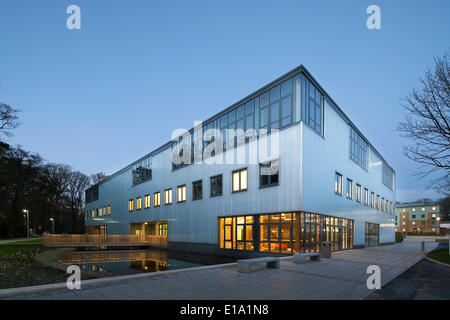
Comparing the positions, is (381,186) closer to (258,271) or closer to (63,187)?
(258,271)

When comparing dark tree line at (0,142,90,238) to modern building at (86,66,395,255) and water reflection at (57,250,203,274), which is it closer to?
modern building at (86,66,395,255)

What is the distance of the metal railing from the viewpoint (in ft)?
105

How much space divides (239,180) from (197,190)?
6277 millimetres

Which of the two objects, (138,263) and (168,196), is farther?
(168,196)

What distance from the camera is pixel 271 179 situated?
66.5 ft

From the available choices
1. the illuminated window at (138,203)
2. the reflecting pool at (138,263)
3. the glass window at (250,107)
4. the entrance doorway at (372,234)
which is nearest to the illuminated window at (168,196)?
the illuminated window at (138,203)

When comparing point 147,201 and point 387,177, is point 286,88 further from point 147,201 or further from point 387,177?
point 387,177

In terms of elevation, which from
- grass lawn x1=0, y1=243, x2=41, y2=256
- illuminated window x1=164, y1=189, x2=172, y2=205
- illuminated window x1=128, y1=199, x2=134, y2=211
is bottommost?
grass lawn x1=0, y1=243, x2=41, y2=256

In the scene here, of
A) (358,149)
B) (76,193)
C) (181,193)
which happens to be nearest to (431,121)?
(358,149)

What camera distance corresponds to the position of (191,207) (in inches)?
1117

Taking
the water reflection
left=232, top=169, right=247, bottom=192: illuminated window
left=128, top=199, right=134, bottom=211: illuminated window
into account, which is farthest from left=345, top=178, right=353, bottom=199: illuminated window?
left=128, top=199, right=134, bottom=211: illuminated window

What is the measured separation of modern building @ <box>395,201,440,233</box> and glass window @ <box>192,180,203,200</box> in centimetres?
10874

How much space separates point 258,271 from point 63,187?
2820 inches
